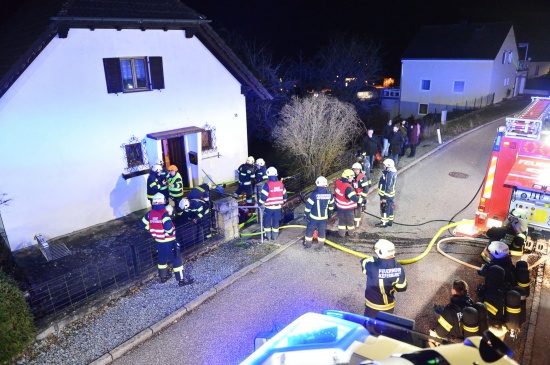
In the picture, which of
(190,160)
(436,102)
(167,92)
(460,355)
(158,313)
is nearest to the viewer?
(460,355)

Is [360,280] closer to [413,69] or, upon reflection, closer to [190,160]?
[190,160]

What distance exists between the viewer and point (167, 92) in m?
12.0

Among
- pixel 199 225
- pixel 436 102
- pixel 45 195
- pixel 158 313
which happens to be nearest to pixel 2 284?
pixel 158 313

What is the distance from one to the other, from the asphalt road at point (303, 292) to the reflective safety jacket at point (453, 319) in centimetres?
130

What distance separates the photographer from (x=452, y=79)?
31.1 m

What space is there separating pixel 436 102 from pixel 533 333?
→ 95.8ft

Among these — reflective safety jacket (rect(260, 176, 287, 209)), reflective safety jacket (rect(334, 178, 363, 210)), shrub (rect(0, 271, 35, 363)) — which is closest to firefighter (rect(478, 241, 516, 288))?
reflective safety jacket (rect(334, 178, 363, 210))

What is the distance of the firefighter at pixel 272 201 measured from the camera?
8.71m

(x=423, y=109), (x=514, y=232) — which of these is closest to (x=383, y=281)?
(x=514, y=232)

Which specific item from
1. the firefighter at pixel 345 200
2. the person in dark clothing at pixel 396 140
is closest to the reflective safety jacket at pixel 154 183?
the firefighter at pixel 345 200

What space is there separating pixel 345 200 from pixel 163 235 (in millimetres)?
3874

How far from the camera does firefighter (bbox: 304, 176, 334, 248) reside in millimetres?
8250

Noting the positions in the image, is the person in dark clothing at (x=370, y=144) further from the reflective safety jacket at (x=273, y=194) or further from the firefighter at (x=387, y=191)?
the reflective safety jacket at (x=273, y=194)

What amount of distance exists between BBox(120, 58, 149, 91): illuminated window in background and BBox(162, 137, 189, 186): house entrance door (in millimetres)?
2065
